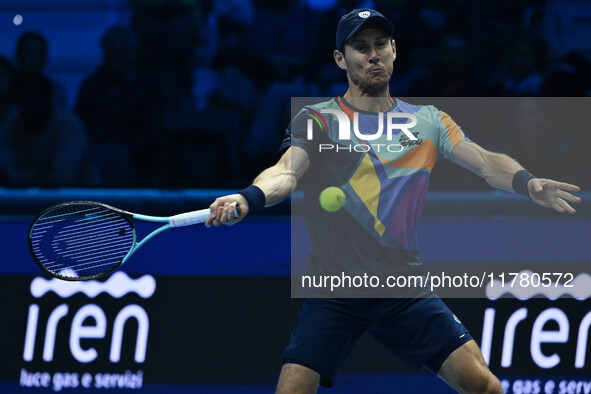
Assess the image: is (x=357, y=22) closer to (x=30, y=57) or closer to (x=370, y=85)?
(x=370, y=85)

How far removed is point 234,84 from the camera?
6176 mm

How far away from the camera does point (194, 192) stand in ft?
17.3

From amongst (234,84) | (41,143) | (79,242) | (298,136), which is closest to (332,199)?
(298,136)

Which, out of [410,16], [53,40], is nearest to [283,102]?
[410,16]

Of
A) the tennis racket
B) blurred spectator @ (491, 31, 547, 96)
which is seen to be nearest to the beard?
the tennis racket

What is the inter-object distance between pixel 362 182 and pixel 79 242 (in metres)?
1.28

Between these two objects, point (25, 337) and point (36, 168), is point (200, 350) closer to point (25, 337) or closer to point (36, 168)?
point (25, 337)

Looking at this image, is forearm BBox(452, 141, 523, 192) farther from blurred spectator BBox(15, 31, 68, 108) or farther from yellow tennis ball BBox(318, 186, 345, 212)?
blurred spectator BBox(15, 31, 68, 108)

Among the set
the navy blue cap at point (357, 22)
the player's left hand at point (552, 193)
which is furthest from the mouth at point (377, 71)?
the player's left hand at point (552, 193)

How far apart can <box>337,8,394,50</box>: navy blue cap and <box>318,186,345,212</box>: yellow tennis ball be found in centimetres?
59

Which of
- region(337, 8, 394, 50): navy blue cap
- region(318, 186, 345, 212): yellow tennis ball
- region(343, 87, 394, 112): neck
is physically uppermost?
region(337, 8, 394, 50): navy blue cap

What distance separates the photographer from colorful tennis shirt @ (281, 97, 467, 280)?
3846 mm

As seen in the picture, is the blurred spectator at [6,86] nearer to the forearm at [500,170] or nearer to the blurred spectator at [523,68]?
the blurred spectator at [523,68]

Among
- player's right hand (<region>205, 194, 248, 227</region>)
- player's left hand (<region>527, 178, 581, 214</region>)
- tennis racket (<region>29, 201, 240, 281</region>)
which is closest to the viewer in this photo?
player's right hand (<region>205, 194, 248, 227</region>)
